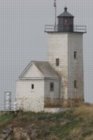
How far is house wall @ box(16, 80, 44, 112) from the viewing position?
4731 cm

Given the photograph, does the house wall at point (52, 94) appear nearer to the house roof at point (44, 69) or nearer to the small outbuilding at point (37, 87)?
the small outbuilding at point (37, 87)

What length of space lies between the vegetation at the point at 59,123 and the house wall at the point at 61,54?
7.07 feet

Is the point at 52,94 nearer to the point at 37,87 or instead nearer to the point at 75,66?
the point at 37,87

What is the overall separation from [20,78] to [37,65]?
3.94 feet

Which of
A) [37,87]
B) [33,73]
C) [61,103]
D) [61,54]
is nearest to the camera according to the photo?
[37,87]

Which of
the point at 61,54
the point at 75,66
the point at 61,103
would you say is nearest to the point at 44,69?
the point at 61,54

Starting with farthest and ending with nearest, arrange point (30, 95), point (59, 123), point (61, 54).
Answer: point (61, 54), point (30, 95), point (59, 123)

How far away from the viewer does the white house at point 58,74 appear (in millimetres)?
47500

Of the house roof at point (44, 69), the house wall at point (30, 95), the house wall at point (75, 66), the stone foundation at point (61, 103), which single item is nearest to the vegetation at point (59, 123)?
the house wall at point (30, 95)

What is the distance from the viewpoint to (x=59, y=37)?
4816cm

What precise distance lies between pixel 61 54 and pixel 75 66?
1018 millimetres

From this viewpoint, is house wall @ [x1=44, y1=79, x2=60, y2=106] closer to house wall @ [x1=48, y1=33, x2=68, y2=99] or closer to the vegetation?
house wall @ [x1=48, y1=33, x2=68, y2=99]

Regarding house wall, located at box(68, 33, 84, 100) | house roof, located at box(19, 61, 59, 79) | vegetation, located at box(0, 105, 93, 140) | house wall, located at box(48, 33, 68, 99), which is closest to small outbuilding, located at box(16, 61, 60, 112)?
house roof, located at box(19, 61, 59, 79)

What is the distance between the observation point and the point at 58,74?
158 ft
